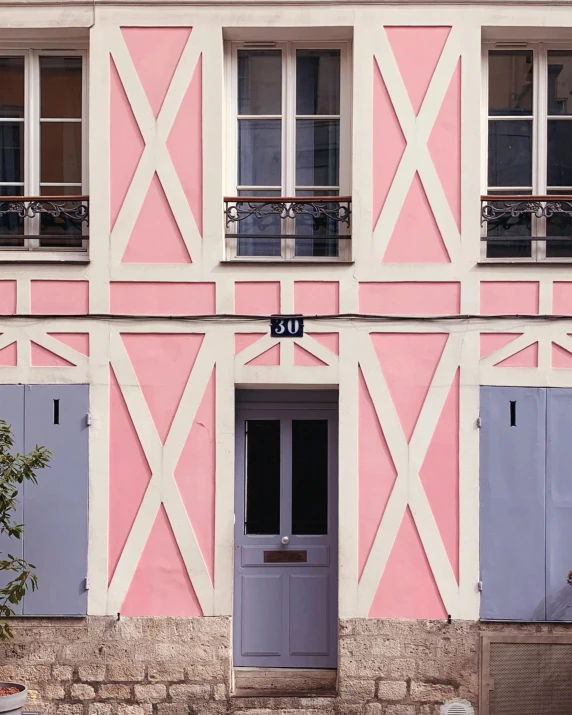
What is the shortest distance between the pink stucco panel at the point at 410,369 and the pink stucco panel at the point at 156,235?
70.0 inches

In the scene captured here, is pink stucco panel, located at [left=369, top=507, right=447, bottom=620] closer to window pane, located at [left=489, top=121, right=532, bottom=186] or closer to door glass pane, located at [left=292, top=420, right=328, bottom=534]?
door glass pane, located at [left=292, top=420, right=328, bottom=534]

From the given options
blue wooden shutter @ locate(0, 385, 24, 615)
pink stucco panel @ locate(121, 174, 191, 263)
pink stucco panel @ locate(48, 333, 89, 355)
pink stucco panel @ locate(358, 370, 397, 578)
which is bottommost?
pink stucco panel @ locate(358, 370, 397, 578)

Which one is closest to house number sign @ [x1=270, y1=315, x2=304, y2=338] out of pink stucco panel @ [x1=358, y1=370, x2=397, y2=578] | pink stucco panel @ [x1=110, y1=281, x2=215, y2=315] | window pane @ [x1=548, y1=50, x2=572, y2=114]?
pink stucco panel @ [x1=110, y1=281, x2=215, y2=315]

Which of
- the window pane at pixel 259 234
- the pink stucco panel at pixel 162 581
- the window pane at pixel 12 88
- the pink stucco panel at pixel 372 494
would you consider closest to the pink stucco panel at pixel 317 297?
the window pane at pixel 259 234

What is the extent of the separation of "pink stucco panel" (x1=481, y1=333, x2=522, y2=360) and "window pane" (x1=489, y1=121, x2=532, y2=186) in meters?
1.23

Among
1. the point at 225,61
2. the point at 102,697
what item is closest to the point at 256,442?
the point at 102,697

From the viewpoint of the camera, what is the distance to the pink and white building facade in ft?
24.7

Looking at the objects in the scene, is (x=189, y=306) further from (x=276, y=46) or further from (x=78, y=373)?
(x=276, y=46)

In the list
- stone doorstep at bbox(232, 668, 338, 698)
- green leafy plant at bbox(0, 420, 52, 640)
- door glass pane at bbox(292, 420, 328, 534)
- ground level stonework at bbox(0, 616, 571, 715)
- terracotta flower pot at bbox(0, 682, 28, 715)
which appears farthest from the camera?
door glass pane at bbox(292, 420, 328, 534)

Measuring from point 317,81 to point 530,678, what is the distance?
4.93 m

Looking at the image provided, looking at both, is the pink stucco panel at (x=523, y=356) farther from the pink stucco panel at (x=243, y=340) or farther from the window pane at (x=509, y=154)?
the pink stucco panel at (x=243, y=340)

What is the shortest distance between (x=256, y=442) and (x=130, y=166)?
94.4 inches

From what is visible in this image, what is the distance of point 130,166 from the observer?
25.2 feet

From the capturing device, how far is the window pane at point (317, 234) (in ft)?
25.7
